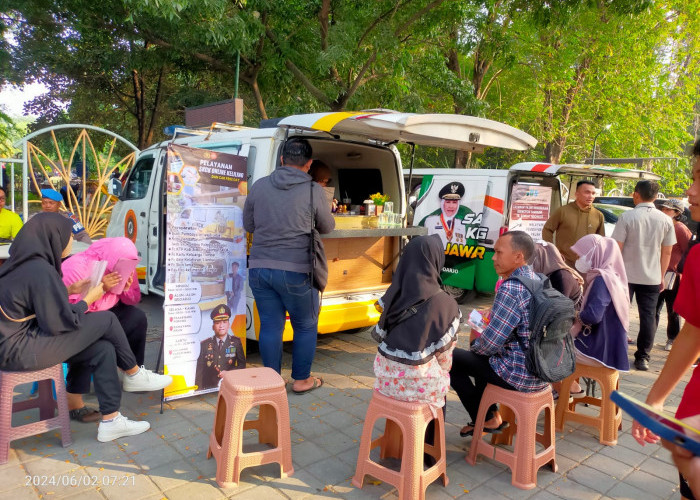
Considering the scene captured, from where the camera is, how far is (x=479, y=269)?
6918mm

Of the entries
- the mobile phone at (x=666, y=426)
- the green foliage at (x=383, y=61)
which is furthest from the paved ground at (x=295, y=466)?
the green foliage at (x=383, y=61)

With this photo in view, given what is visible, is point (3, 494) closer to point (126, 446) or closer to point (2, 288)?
point (126, 446)

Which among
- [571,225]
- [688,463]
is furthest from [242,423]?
[571,225]

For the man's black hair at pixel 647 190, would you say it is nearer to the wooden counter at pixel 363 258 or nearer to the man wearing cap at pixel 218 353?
the wooden counter at pixel 363 258

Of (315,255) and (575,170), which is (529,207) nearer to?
(575,170)

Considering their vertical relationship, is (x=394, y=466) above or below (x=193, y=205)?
below

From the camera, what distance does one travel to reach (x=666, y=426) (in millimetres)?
1121

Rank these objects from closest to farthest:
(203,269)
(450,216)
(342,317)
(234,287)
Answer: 1. (203,269)
2. (234,287)
3. (342,317)
4. (450,216)

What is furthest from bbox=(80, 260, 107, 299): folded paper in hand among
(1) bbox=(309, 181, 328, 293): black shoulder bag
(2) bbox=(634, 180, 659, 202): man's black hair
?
(2) bbox=(634, 180, 659, 202): man's black hair

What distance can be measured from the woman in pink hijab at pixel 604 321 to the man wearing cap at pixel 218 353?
256 centimetres

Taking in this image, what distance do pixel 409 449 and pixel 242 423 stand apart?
0.92 m

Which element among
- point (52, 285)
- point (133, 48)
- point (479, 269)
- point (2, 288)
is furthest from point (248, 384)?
point (133, 48)

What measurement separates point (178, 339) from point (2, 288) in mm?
1195

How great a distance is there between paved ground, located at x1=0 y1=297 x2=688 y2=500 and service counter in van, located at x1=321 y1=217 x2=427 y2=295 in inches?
52.7
